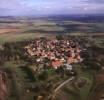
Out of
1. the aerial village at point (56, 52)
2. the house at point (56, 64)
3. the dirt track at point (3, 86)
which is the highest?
the aerial village at point (56, 52)

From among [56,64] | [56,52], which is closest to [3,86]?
[56,64]

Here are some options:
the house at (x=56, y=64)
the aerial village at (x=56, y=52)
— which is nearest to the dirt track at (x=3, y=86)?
the aerial village at (x=56, y=52)

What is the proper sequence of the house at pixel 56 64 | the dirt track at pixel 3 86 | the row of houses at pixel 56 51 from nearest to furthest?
the dirt track at pixel 3 86 → the house at pixel 56 64 → the row of houses at pixel 56 51

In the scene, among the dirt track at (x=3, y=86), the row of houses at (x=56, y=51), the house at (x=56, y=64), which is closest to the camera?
the dirt track at (x=3, y=86)

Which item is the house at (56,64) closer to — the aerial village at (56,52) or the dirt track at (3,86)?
the aerial village at (56,52)

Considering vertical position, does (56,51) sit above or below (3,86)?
above

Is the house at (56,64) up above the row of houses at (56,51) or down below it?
below

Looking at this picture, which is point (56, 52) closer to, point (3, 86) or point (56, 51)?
point (56, 51)

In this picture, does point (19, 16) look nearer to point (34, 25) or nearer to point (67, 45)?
point (34, 25)

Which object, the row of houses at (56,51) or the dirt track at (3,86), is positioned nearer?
the dirt track at (3,86)
